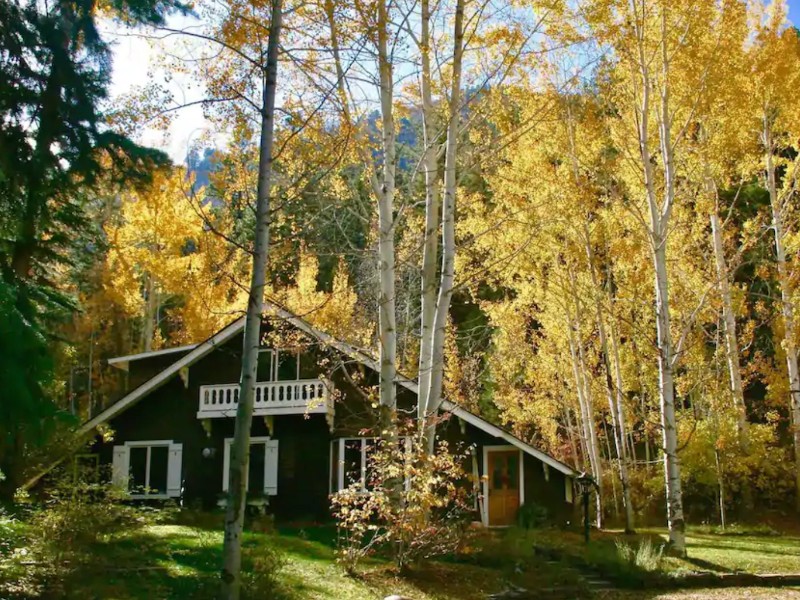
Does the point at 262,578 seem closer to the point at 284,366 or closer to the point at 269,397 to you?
the point at 269,397

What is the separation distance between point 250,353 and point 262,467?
12901 millimetres

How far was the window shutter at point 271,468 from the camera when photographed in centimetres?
1986

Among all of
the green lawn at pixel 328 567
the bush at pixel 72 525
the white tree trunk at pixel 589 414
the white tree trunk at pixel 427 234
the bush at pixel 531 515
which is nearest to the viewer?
the green lawn at pixel 328 567

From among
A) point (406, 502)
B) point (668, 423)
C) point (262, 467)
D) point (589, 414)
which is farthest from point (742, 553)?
point (262, 467)

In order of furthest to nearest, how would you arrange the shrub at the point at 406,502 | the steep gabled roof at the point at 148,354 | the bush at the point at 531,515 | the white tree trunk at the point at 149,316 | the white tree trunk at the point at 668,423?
1. the white tree trunk at the point at 149,316
2. the steep gabled roof at the point at 148,354
3. the bush at the point at 531,515
4. the white tree trunk at the point at 668,423
5. the shrub at the point at 406,502

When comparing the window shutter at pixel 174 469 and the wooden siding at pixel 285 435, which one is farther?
the window shutter at pixel 174 469

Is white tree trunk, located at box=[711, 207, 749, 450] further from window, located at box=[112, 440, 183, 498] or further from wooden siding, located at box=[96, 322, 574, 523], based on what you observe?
window, located at box=[112, 440, 183, 498]

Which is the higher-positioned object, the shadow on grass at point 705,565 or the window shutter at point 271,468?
the window shutter at point 271,468

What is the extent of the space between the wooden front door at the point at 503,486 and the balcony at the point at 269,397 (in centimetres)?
427

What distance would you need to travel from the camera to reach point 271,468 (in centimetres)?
2003

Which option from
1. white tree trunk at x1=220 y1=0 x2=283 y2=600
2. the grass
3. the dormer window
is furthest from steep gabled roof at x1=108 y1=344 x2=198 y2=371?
white tree trunk at x1=220 y1=0 x2=283 y2=600

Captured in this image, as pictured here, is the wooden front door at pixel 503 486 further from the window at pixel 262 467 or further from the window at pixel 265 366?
the window at pixel 265 366

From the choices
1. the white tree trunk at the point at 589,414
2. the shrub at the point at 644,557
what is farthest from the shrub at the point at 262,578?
the white tree trunk at the point at 589,414

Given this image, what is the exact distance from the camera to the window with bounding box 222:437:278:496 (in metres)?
19.9
